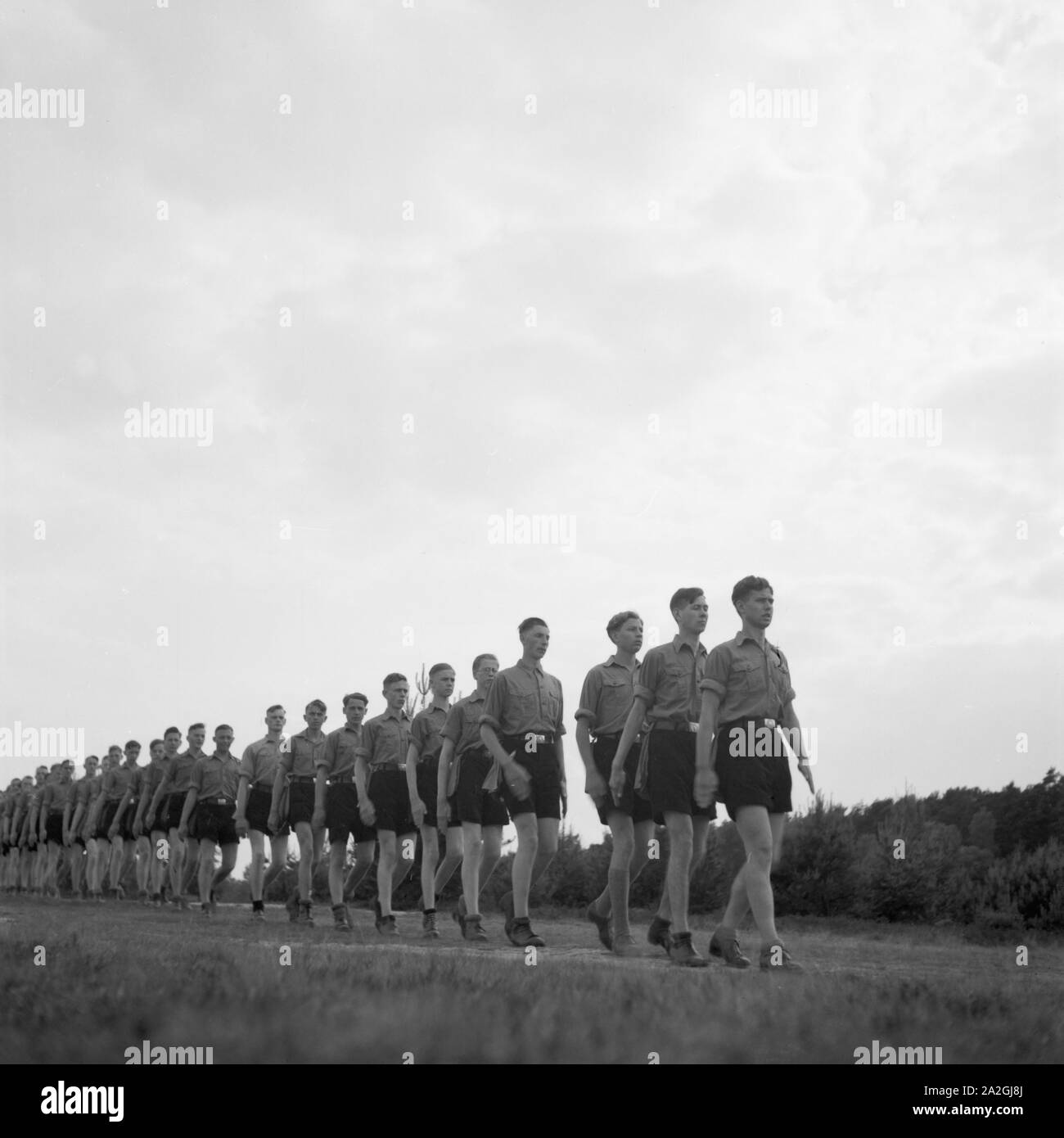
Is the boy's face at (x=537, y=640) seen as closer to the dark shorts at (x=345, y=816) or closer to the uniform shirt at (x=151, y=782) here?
the dark shorts at (x=345, y=816)

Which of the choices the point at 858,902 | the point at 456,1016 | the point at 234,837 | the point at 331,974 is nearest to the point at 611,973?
the point at 331,974

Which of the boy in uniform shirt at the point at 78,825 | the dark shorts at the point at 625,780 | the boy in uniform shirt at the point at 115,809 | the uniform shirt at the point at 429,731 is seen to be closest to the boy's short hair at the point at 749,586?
the dark shorts at the point at 625,780

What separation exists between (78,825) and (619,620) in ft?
57.8

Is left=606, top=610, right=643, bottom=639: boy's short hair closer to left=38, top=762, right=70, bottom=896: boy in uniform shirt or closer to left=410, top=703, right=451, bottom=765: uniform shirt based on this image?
left=410, top=703, right=451, bottom=765: uniform shirt

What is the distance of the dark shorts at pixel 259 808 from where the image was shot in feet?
55.6

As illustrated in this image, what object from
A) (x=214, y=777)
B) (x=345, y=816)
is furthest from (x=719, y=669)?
(x=214, y=777)

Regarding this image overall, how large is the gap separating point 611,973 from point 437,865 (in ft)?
26.4

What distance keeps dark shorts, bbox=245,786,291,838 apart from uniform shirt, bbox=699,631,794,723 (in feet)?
29.7

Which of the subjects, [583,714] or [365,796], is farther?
[365,796]

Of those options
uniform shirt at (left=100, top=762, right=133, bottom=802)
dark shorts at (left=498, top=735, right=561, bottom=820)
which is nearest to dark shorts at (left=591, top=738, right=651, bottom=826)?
dark shorts at (left=498, top=735, right=561, bottom=820)

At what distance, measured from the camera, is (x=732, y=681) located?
9.14 metres

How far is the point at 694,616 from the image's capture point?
10109 millimetres
